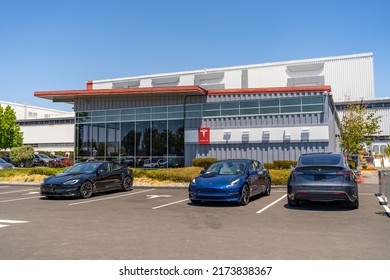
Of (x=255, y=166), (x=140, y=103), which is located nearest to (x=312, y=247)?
(x=255, y=166)

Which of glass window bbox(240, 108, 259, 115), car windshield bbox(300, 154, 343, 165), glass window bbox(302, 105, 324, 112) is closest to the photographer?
car windshield bbox(300, 154, 343, 165)

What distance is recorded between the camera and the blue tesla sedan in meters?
10.1

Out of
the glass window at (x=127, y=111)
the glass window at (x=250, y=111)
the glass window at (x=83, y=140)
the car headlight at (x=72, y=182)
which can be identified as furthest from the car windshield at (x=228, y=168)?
the glass window at (x=83, y=140)

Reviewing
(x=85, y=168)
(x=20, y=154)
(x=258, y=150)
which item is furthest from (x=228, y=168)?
(x=20, y=154)

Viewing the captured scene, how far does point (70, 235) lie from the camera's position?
6613 mm

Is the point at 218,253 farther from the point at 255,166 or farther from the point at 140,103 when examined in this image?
the point at 140,103

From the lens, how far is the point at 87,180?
12.9m

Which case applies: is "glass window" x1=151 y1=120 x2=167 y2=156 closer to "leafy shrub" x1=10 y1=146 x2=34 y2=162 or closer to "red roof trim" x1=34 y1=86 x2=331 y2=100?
"red roof trim" x1=34 y1=86 x2=331 y2=100

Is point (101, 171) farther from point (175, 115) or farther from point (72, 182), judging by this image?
point (175, 115)

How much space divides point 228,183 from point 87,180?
5608 millimetres

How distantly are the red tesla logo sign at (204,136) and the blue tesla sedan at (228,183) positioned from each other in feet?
42.7

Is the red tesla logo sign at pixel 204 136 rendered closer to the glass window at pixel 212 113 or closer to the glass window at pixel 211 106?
the glass window at pixel 212 113

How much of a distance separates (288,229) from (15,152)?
3108cm

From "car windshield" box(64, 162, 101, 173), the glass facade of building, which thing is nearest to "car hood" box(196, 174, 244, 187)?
"car windshield" box(64, 162, 101, 173)
